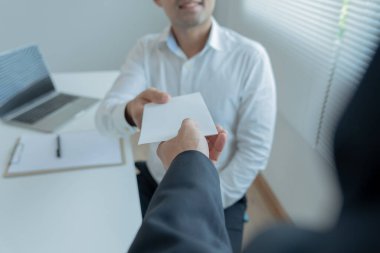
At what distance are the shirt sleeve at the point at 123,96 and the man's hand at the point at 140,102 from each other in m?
0.02

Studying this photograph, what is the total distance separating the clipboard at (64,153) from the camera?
103 centimetres

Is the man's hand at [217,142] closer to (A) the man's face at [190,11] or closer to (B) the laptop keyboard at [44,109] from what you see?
(A) the man's face at [190,11]

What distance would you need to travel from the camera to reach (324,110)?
135 cm

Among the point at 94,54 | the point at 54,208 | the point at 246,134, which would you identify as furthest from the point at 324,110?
the point at 94,54

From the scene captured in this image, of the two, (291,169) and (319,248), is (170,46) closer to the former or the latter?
(291,169)

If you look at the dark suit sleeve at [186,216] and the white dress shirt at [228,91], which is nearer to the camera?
the dark suit sleeve at [186,216]

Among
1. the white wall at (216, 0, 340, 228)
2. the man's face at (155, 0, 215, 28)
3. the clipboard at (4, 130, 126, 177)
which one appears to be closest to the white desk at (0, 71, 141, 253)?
the clipboard at (4, 130, 126, 177)

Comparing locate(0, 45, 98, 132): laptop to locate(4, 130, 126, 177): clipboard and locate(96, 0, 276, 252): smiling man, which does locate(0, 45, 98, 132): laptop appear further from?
locate(96, 0, 276, 252): smiling man

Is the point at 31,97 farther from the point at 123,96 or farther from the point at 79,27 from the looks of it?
the point at 79,27

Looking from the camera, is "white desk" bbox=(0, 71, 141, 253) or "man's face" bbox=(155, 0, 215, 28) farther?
"man's face" bbox=(155, 0, 215, 28)

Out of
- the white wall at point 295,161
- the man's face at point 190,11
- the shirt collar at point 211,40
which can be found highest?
the man's face at point 190,11

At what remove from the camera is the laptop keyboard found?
4.28 ft

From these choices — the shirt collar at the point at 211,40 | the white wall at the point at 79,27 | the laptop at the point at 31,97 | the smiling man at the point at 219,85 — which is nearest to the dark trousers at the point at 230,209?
the smiling man at the point at 219,85

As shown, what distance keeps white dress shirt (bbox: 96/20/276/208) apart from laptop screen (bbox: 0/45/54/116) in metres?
0.42
